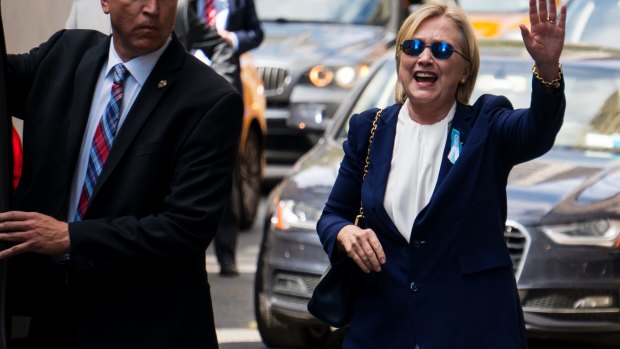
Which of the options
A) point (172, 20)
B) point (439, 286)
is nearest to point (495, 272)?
point (439, 286)

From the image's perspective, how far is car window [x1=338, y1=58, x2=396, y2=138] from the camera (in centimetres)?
882

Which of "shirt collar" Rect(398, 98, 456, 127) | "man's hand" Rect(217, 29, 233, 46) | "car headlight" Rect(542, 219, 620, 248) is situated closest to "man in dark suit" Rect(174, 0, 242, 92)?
"man's hand" Rect(217, 29, 233, 46)

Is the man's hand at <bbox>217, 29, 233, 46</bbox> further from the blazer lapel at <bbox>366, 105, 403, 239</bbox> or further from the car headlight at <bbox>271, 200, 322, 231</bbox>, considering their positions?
the blazer lapel at <bbox>366, 105, 403, 239</bbox>

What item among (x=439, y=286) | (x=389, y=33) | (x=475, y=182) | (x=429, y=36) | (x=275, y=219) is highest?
(x=429, y=36)

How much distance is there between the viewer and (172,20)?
13.8ft

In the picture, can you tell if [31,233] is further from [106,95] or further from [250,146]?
[250,146]

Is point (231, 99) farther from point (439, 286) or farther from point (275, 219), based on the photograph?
point (275, 219)

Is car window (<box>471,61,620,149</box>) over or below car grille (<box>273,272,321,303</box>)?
over

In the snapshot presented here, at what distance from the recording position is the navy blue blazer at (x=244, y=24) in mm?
10594

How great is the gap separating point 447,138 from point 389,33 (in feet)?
36.9

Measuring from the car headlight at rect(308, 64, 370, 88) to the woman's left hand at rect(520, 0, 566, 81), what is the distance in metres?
10.5

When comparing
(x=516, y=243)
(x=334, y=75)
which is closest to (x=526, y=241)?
(x=516, y=243)

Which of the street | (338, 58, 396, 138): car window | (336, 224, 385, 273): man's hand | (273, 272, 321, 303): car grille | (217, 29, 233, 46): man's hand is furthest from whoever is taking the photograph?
(217, 29, 233, 46): man's hand

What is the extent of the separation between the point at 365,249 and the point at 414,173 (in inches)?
10.7
